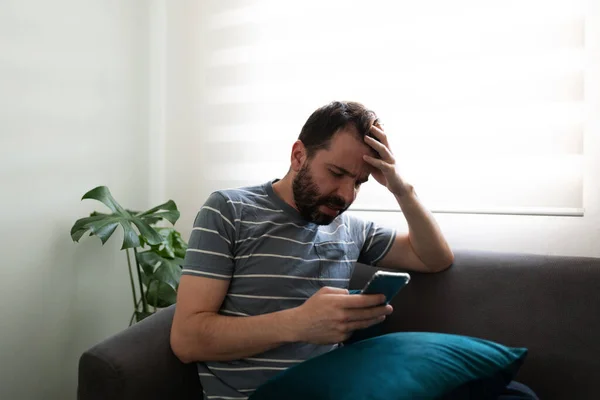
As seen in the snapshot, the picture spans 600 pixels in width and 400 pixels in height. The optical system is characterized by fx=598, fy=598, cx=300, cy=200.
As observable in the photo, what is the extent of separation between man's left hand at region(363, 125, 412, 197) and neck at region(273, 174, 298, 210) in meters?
0.22

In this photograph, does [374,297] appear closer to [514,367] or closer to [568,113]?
[514,367]

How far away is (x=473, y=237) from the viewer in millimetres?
1988

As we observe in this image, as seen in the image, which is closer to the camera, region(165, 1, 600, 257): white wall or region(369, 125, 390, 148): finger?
region(369, 125, 390, 148): finger

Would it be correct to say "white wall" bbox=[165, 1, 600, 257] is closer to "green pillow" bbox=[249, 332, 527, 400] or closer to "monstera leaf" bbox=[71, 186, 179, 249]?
"monstera leaf" bbox=[71, 186, 179, 249]

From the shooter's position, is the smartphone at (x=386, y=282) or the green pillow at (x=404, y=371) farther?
the smartphone at (x=386, y=282)

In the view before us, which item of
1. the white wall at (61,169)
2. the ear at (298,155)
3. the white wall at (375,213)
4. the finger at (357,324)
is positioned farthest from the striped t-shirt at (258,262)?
the white wall at (61,169)

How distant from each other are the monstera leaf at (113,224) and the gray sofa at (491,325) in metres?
0.53

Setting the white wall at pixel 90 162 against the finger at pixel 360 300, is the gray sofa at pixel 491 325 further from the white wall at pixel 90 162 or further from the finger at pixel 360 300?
the finger at pixel 360 300

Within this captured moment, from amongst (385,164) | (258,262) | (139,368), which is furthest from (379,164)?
(139,368)

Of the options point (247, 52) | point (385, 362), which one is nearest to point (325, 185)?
point (385, 362)

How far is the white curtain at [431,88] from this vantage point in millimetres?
1854

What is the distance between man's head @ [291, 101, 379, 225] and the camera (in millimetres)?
1492

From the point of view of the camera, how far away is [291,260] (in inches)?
59.4

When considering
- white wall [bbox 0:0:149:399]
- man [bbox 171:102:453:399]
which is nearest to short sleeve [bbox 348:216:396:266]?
man [bbox 171:102:453:399]
